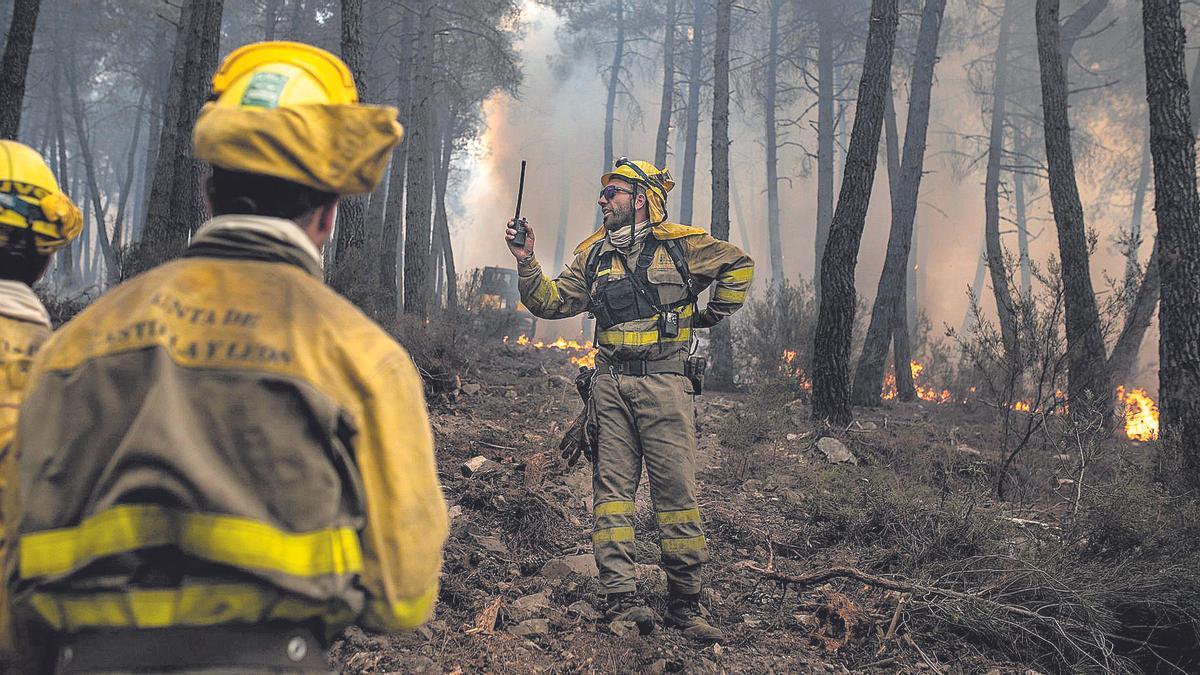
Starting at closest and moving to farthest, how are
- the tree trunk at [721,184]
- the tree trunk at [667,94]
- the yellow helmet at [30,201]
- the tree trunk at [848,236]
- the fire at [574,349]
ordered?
the yellow helmet at [30,201] → the tree trunk at [848,236] → the tree trunk at [721,184] → the fire at [574,349] → the tree trunk at [667,94]

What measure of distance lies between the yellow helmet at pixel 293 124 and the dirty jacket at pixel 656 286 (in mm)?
2704

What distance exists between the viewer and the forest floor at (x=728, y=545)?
352 centimetres

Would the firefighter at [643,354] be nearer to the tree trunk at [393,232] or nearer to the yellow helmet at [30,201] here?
the yellow helmet at [30,201]

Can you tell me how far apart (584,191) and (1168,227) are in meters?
42.1

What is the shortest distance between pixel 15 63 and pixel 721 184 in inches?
360

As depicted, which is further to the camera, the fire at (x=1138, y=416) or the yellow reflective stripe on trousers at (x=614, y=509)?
the fire at (x=1138, y=416)

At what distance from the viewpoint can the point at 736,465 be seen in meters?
7.13

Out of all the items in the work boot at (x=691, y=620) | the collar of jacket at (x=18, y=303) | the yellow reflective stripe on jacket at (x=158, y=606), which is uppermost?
the collar of jacket at (x=18, y=303)

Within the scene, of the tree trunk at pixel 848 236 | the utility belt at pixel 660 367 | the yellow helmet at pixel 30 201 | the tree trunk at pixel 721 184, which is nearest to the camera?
the yellow helmet at pixel 30 201

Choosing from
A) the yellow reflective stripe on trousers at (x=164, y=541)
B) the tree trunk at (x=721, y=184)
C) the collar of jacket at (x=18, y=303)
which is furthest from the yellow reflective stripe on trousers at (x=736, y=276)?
the tree trunk at (x=721, y=184)

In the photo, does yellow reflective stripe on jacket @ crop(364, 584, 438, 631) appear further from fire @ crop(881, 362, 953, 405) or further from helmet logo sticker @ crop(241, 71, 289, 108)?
fire @ crop(881, 362, 953, 405)

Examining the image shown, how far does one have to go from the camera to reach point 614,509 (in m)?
3.92

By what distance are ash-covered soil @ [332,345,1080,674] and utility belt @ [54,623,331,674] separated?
82.1 inches

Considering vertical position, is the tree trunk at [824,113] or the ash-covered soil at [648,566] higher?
the tree trunk at [824,113]
